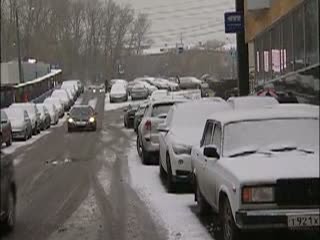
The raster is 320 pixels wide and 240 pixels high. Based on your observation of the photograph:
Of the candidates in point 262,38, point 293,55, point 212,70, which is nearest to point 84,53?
point 212,70

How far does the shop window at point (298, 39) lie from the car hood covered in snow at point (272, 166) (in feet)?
45.3

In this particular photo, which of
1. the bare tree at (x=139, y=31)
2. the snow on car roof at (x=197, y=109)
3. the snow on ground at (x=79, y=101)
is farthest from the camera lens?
the bare tree at (x=139, y=31)

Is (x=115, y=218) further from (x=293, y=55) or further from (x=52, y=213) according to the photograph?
(x=293, y=55)

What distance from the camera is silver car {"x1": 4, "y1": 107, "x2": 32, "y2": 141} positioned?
35.9 meters

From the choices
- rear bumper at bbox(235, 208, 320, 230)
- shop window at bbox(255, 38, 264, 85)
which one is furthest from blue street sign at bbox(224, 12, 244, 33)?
rear bumper at bbox(235, 208, 320, 230)

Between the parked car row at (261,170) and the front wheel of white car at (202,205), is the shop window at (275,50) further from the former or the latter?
the parked car row at (261,170)

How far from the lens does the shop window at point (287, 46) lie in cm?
2570

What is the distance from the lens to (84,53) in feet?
418

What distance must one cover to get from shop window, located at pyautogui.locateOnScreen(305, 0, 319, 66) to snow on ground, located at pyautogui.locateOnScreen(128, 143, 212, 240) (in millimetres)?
5476

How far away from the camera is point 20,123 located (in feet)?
120

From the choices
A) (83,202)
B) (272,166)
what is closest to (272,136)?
(272,166)

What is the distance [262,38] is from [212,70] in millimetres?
106996

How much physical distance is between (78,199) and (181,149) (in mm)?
2098

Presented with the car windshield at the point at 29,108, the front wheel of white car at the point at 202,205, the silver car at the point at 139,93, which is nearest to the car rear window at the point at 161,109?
the front wheel of white car at the point at 202,205
